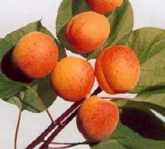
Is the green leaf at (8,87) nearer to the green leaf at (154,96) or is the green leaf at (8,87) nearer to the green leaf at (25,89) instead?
the green leaf at (25,89)

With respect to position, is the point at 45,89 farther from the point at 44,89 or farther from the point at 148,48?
the point at 148,48

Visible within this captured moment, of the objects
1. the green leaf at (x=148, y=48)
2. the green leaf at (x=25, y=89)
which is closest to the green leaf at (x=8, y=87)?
the green leaf at (x=25, y=89)

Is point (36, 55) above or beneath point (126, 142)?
above

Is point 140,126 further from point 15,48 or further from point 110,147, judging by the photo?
point 15,48

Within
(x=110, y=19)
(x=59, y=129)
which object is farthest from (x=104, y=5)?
(x=59, y=129)

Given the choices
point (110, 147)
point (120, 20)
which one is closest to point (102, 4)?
point (120, 20)
